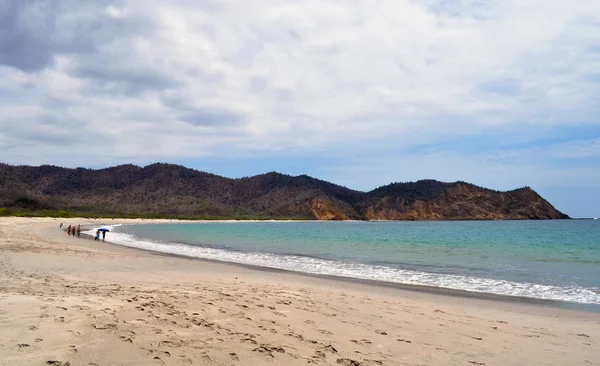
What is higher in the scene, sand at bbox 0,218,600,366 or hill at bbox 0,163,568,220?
hill at bbox 0,163,568,220

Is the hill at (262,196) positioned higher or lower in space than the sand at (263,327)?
higher

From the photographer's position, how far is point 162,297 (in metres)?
8.70

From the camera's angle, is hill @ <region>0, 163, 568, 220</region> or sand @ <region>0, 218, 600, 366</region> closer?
sand @ <region>0, 218, 600, 366</region>

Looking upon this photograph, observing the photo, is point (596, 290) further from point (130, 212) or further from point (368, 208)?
point (368, 208)

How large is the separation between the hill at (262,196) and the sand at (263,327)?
10893cm

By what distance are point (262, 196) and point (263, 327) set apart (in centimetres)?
14863

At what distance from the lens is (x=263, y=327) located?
22.1 ft

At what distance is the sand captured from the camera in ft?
17.0

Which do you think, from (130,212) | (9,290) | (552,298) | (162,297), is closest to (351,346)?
(162,297)

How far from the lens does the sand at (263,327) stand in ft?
17.0

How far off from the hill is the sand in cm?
10893

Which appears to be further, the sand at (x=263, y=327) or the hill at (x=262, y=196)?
the hill at (x=262, y=196)

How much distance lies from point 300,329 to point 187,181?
145213 mm

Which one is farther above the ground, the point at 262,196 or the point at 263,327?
the point at 262,196
